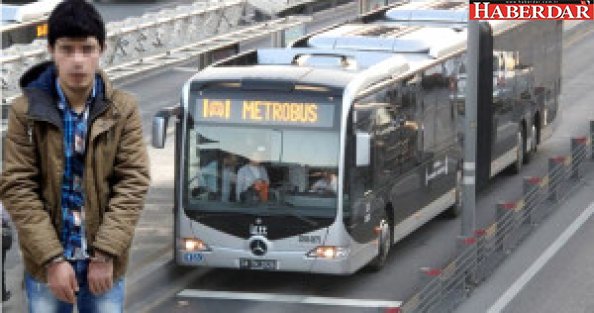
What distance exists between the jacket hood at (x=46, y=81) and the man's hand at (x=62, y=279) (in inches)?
24.5

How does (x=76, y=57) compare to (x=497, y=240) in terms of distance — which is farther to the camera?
(x=497, y=240)

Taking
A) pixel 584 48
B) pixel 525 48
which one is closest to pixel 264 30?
pixel 525 48

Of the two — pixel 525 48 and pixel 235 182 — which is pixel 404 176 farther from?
pixel 525 48

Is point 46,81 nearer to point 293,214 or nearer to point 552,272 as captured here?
point 293,214

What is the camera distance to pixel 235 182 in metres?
19.7

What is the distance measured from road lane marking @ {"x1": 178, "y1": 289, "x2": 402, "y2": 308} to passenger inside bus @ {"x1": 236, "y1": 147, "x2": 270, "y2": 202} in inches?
45.3

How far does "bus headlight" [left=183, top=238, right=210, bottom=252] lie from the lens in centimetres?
1989

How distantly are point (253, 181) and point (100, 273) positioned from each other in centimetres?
1386

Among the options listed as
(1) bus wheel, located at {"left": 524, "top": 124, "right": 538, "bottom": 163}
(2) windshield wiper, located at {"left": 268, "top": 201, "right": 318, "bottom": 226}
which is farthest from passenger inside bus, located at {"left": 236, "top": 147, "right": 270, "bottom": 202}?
(1) bus wheel, located at {"left": 524, "top": 124, "right": 538, "bottom": 163}

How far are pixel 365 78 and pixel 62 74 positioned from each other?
14.7m

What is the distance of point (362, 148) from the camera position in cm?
1977

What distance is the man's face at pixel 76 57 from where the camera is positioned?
18.9 feet

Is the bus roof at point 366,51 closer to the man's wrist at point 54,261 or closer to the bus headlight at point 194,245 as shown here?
the bus headlight at point 194,245

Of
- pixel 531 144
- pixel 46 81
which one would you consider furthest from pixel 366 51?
pixel 46 81
